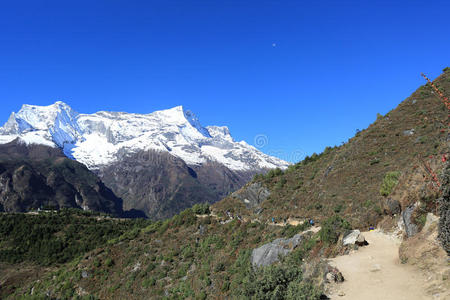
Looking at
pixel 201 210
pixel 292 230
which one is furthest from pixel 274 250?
pixel 201 210

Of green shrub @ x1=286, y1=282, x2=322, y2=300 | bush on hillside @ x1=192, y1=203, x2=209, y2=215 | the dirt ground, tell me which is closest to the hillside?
green shrub @ x1=286, y1=282, x2=322, y2=300

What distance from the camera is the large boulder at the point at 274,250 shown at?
22553 millimetres

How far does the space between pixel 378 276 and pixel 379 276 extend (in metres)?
0.05

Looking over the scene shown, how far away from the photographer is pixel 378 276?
13.9 metres

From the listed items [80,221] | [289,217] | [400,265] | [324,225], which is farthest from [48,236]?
[400,265]

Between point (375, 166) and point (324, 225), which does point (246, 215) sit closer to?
point (375, 166)

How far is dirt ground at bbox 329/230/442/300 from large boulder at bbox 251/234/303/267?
226 inches

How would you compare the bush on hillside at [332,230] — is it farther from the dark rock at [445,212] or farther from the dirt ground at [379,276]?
the dark rock at [445,212]

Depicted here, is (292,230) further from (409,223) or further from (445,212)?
(445,212)

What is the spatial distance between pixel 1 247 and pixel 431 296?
97009 mm

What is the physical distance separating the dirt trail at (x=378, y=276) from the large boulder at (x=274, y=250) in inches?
226

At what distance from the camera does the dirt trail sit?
1212cm

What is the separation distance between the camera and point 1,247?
7581cm

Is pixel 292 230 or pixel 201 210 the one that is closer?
pixel 292 230
